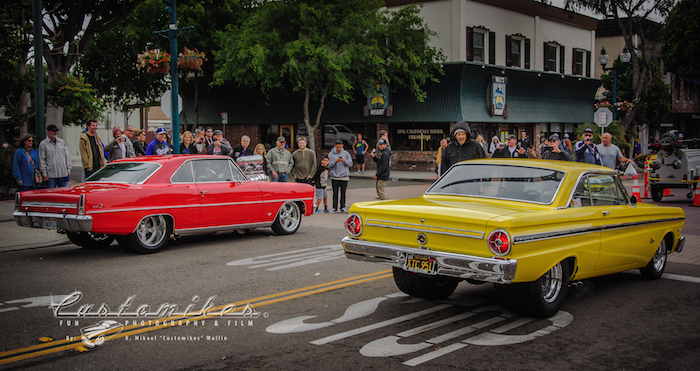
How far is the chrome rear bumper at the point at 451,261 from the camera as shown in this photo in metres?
5.02

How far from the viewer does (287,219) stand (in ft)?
36.7

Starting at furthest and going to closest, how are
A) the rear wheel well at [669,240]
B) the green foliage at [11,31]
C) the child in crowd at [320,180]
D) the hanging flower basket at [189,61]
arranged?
the hanging flower basket at [189,61] < the green foliage at [11,31] < the child in crowd at [320,180] < the rear wheel well at [669,240]

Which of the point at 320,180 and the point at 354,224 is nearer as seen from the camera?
the point at 354,224

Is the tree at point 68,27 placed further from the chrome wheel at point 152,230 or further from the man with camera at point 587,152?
the man with camera at point 587,152

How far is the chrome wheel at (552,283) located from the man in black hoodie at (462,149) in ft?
13.8

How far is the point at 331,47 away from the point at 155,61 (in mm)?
14110

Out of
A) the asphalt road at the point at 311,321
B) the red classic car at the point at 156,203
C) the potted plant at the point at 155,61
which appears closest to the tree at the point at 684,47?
the potted plant at the point at 155,61

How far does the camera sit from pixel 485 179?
256 inches

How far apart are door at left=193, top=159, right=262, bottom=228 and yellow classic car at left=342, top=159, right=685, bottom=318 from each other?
410cm

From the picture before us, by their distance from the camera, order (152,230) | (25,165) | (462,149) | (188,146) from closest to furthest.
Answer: (152,230) → (462,149) → (25,165) → (188,146)

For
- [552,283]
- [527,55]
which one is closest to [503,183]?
[552,283]

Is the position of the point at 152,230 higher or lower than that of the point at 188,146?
lower

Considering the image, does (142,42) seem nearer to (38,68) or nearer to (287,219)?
(38,68)

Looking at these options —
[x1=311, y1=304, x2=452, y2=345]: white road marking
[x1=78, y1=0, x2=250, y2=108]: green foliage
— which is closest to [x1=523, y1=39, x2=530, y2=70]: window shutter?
[x1=78, y1=0, x2=250, y2=108]: green foliage
